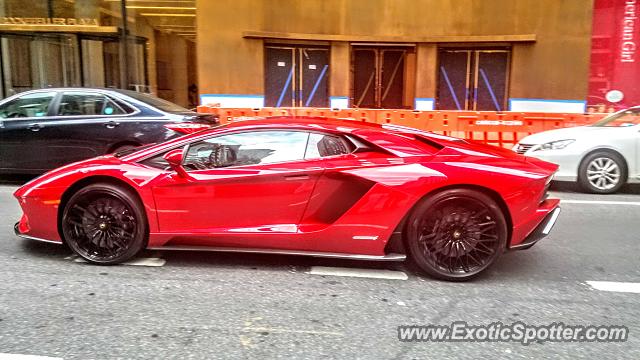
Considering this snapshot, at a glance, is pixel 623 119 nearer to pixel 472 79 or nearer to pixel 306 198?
pixel 306 198

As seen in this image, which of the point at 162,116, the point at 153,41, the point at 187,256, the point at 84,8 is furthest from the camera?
the point at 153,41

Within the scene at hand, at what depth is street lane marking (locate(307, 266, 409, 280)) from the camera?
174 inches

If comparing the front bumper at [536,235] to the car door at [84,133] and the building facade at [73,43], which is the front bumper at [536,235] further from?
the building facade at [73,43]

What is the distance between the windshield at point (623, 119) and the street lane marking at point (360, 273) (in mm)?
5909

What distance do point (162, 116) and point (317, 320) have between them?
5396 millimetres

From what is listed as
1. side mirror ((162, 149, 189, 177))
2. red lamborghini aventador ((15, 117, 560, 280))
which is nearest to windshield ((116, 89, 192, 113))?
red lamborghini aventador ((15, 117, 560, 280))

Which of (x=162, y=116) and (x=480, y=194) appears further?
(x=162, y=116)

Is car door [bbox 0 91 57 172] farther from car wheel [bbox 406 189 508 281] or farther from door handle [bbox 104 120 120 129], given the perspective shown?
car wheel [bbox 406 189 508 281]

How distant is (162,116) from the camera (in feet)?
26.5

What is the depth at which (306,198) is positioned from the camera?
433cm

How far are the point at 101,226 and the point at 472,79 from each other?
14.7 m

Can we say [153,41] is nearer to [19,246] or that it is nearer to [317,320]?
[19,246]

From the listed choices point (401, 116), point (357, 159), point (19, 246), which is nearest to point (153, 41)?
point (401, 116)

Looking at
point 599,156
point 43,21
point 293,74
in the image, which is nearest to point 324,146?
point 599,156
